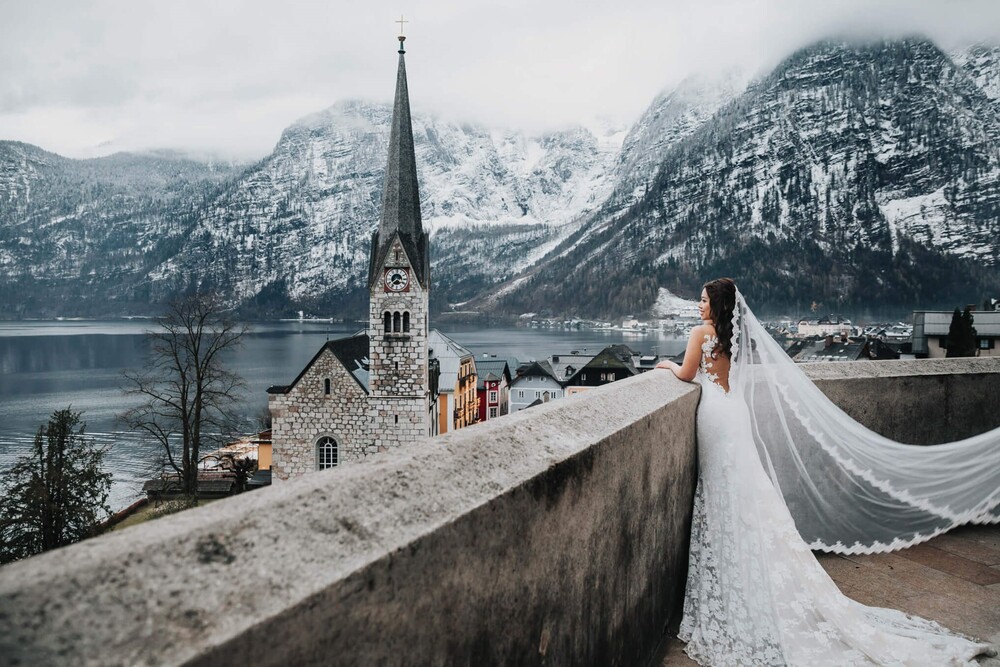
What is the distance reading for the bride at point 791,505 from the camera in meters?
2.70

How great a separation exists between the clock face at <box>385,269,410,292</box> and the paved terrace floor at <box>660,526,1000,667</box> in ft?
77.0

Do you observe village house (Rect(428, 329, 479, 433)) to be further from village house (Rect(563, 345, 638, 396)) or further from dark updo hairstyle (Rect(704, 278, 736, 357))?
dark updo hairstyle (Rect(704, 278, 736, 357))

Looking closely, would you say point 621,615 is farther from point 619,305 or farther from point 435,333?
point 619,305

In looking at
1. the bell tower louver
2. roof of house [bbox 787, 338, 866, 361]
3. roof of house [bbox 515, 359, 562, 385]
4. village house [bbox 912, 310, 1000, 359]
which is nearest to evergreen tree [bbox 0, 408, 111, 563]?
the bell tower louver

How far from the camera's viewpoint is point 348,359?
2806 cm

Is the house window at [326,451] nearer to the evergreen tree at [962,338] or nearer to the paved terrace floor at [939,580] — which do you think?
the evergreen tree at [962,338]

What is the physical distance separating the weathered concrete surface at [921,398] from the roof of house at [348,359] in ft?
74.7

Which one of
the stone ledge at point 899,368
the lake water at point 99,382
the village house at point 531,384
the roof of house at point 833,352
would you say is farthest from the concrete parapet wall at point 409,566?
the village house at point 531,384

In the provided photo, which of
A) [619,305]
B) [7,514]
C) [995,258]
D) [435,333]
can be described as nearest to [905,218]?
[995,258]

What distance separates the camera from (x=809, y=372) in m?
4.39

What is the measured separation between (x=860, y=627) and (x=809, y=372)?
6.54 feet

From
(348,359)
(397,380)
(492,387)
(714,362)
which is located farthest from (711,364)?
(492,387)

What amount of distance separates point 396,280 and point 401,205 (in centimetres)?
333

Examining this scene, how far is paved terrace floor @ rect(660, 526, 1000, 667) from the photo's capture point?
9.98 ft
